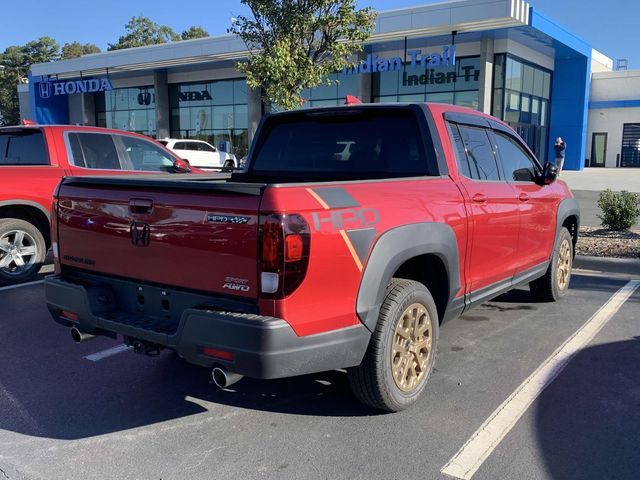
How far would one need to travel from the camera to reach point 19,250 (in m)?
6.90

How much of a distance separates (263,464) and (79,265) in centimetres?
182

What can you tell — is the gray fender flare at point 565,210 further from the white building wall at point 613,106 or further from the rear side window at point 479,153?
the white building wall at point 613,106

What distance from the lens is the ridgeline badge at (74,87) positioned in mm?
34125

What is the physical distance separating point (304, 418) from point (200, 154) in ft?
73.8

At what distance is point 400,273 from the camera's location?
3814 millimetres

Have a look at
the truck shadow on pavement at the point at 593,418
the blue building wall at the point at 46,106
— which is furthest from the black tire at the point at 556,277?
the blue building wall at the point at 46,106

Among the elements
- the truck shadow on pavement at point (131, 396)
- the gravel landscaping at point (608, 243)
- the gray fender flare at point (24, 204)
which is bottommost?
the truck shadow on pavement at point (131, 396)

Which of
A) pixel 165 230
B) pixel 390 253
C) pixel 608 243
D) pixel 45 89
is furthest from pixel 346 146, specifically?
pixel 45 89

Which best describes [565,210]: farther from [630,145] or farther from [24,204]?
[630,145]

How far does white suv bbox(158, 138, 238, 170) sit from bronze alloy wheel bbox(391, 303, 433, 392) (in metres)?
20.6

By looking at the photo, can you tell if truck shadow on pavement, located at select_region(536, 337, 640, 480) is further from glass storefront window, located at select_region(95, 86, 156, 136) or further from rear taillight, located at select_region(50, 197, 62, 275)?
glass storefront window, located at select_region(95, 86, 156, 136)

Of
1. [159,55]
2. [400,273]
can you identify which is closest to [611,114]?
[159,55]

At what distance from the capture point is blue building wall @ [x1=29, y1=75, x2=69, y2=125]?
127ft

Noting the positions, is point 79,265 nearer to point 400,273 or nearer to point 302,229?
point 302,229
